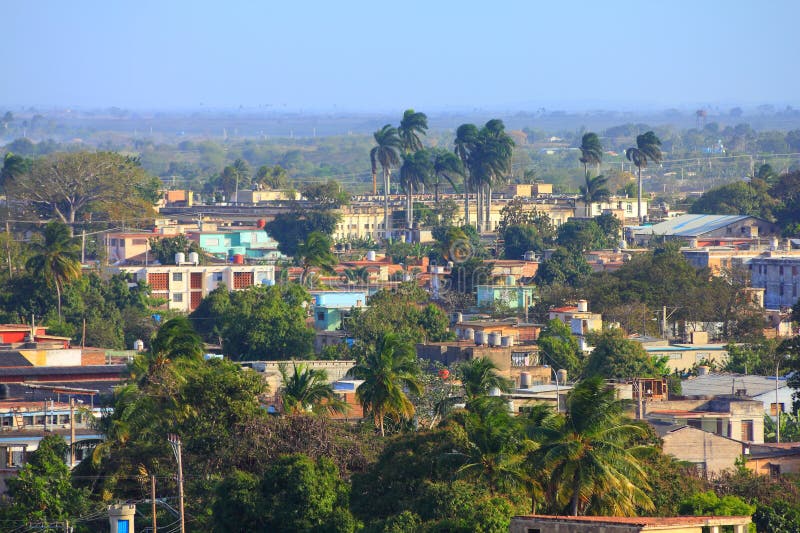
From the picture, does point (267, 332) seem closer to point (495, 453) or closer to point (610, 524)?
point (495, 453)

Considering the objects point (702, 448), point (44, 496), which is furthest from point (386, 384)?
point (44, 496)

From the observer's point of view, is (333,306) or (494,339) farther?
(333,306)

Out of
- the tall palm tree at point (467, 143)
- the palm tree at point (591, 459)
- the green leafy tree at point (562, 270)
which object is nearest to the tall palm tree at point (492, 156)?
the tall palm tree at point (467, 143)

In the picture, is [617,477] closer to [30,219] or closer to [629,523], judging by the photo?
[629,523]

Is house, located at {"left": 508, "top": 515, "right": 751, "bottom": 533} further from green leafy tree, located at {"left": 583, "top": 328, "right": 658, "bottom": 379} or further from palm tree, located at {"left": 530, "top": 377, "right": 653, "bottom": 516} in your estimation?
green leafy tree, located at {"left": 583, "top": 328, "right": 658, "bottom": 379}

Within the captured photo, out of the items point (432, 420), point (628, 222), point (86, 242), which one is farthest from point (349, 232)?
point (432, 420)
